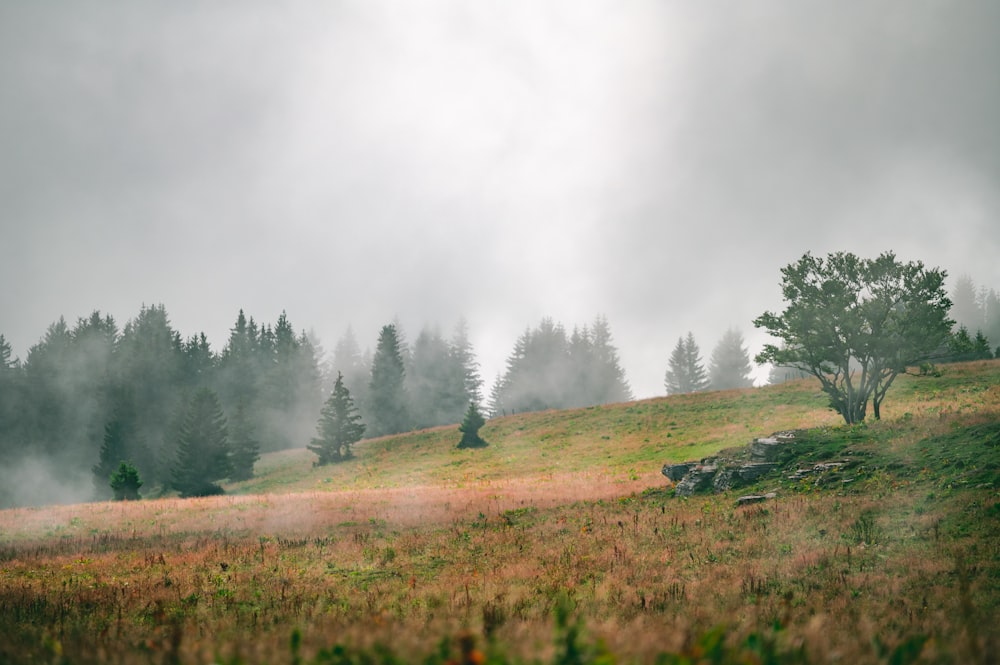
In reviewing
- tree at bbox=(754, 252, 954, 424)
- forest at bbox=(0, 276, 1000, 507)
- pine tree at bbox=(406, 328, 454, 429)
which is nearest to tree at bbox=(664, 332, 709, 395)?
forest at bbox=(0, 276, 1000, 507)

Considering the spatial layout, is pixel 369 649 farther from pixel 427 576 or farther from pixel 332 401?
pixel 332 401

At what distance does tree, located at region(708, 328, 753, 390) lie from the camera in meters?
87.8

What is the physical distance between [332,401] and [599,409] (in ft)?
93.9

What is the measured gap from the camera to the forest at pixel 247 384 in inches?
2768

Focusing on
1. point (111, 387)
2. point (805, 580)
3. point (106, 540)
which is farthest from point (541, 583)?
point (111, 387)

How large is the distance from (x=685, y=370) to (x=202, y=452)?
75.2 metres

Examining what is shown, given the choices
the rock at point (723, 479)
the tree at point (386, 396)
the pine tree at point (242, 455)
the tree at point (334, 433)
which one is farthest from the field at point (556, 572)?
the tree at point (386, 396)

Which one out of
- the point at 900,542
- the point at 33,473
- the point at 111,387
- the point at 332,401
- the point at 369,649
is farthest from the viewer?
the point at 111,387

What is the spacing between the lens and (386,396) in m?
77.0

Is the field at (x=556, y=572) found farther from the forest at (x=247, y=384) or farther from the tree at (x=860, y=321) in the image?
the forest at (x=247, y=384)

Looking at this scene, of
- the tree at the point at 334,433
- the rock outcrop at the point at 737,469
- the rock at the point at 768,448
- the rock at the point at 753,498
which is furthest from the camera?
the tree at the point at 334,433

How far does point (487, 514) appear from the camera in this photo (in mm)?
19297

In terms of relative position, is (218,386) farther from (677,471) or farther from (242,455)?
(677,471)

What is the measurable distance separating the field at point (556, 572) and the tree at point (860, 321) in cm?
466
